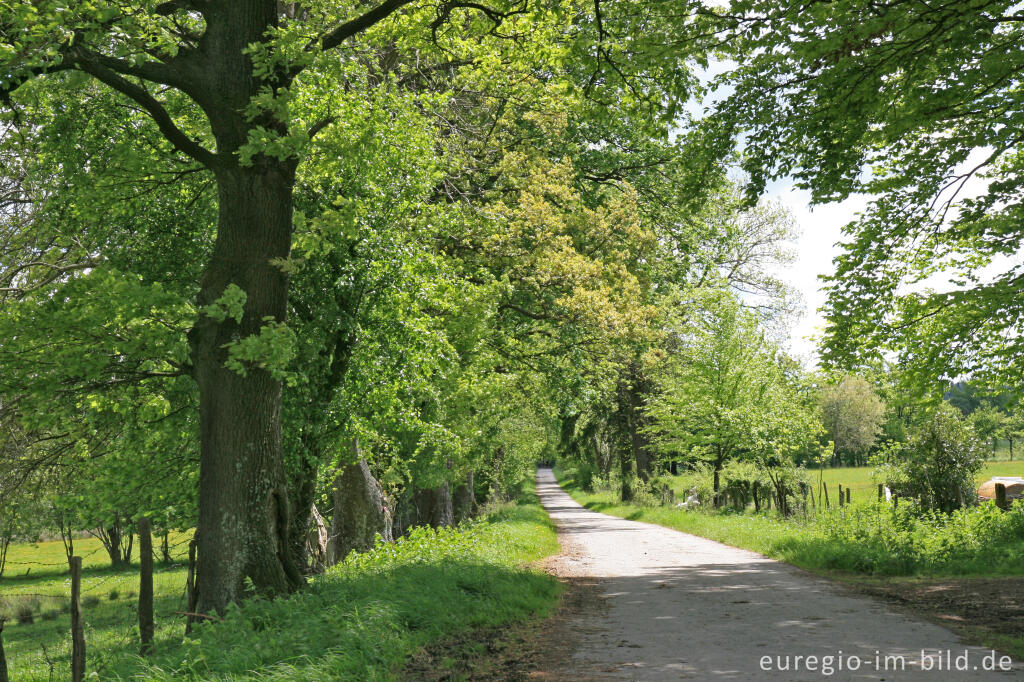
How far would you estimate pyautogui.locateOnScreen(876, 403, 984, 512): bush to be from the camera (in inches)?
637

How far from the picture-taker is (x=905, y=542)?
13.3 m

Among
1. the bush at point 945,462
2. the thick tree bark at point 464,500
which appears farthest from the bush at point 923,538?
the thick tree bark at point 464,500

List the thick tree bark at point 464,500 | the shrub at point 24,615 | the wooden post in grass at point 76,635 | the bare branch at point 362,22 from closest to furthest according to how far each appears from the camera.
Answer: the wooden post in grass at point 76,635
the bare branch at point 362,22
the shrub at point 24,615
the thick tree bark at point 464,500

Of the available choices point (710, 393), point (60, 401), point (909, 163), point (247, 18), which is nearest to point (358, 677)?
point (60, 401)

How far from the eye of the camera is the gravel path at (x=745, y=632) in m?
6.54

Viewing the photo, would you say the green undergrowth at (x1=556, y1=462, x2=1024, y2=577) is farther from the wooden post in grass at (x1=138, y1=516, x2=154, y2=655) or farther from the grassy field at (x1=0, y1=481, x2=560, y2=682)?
the wooden post in grass at (x1=138, y1=516, x2=154, y2=655)

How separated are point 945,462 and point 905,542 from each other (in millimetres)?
3940

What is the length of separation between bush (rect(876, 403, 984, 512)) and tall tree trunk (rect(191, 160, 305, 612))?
46.4 feet

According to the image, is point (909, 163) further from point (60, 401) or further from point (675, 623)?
point (60, 401)

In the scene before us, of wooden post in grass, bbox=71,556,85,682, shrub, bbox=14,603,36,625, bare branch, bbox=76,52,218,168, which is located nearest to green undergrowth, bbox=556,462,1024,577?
wooden post in grass, bbox=71,556,85,682

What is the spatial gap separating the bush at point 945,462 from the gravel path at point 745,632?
4.92 metres

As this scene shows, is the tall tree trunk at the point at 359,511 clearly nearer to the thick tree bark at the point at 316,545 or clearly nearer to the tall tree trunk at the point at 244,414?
the thick tree bark at the point at 316,545

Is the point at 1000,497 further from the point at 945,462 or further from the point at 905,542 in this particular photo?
the point at 905,542

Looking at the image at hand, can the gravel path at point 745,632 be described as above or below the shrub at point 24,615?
above
